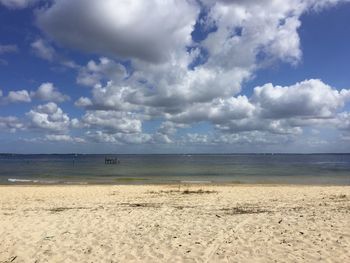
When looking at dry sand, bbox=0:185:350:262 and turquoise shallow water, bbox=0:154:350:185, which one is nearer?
dry sand, bbox=0:185:350:262

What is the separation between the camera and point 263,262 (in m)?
9.07

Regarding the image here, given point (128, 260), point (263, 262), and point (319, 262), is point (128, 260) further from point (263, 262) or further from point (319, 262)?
point (319, 262)

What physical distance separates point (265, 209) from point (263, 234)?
511 centimetres

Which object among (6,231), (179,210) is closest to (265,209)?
(179,210)

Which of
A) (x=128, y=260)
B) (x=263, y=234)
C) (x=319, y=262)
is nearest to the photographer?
(x=319, y=262)

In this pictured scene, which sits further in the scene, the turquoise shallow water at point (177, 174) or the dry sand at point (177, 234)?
the turquoise shallow water at point (177, 174)

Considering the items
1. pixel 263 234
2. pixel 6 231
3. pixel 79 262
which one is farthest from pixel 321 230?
pixel 6 231

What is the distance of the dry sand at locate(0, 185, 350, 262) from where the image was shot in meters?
9.69

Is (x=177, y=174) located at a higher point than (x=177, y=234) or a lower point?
lower

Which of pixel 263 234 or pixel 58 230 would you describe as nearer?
pixel 263 234

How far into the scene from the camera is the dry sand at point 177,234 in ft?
31.8

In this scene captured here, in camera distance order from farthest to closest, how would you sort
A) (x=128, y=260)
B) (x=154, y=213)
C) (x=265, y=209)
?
(x=265, y=209)
(x=154, y=213)
(x=128, y=260)

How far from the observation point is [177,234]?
11.7 metres

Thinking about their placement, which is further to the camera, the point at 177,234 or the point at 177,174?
the point at 177,174
